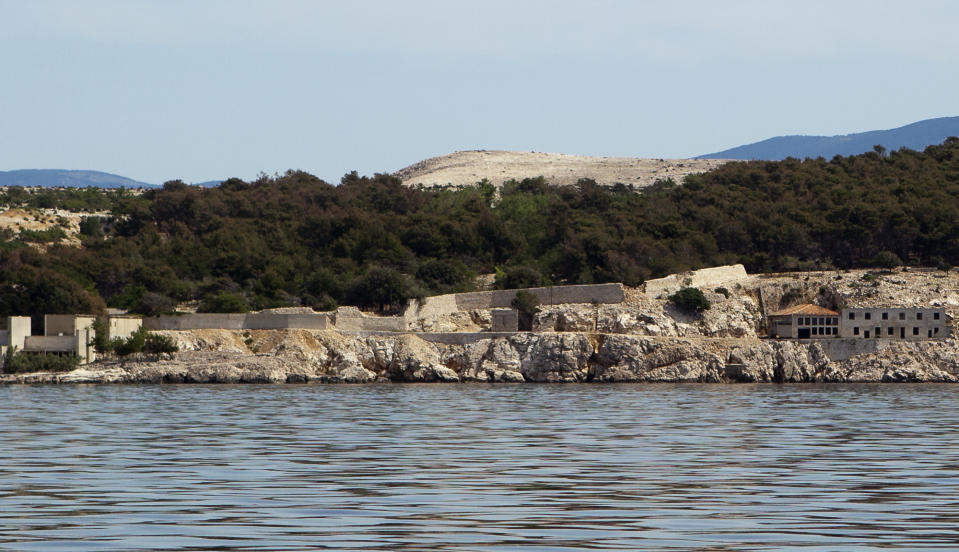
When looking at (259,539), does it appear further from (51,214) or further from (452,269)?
(51,214)

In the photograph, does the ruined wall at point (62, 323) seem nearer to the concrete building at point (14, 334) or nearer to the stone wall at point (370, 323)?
the concrete building at point (14, 334)

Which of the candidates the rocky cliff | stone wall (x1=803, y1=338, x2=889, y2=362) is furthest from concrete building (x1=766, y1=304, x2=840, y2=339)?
stone wall (x1=803, y1=338, x2=889, y2=362)

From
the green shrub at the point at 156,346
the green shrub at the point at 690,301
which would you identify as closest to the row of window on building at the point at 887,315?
the green shrub at the point at 690,301

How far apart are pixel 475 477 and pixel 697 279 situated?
208 ft

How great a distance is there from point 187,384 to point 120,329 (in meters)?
6.64

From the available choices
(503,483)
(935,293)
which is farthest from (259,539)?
(935,293)

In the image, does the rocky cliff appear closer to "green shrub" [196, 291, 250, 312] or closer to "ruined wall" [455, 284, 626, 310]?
"ruined wall" [455, 284, 626, 310]

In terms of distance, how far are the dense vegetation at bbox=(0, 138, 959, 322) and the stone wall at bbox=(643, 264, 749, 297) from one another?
79.0 inches

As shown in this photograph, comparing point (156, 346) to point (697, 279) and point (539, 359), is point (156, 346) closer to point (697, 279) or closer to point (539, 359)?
point (539, 359)

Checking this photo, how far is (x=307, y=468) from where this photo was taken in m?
27.4

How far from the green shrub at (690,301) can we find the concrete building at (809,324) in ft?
14.8

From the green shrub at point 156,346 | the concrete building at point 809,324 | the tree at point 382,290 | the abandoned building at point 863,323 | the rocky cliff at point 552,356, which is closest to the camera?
the rocky cliff at point 552,356

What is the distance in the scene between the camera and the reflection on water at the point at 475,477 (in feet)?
59.5

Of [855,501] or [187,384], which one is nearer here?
[855,501]
